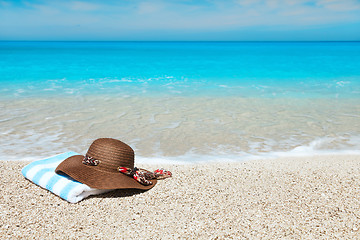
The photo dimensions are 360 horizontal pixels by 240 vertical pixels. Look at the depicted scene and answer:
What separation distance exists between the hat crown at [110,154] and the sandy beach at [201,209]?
0.32 metres

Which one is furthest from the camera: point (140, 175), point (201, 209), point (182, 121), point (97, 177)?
point (182, 121)

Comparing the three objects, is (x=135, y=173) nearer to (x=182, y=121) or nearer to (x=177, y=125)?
(x=177, y=125)

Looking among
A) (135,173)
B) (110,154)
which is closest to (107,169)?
(110,154)

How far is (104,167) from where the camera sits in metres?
3.40

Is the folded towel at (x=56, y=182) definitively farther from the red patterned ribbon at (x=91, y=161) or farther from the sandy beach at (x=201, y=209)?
the red patterned ribbon at (x=91, y=161)

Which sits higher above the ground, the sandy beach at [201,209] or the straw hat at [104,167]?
the straw hat at [104,167]

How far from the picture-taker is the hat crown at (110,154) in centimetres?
341

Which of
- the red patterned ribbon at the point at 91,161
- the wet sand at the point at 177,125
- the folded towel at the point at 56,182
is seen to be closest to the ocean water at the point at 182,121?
the wet sand at the point at 177,125

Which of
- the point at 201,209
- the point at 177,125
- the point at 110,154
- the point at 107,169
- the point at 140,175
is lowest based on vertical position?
the point at 177,125

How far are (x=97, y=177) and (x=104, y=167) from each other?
5.2 inches

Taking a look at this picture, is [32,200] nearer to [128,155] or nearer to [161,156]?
[128,155]

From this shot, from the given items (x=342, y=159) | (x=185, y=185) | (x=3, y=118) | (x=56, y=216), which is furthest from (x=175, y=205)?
(x=3, y=118)

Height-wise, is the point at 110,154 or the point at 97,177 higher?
the point at 110,154

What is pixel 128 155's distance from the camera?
11.6 ft
